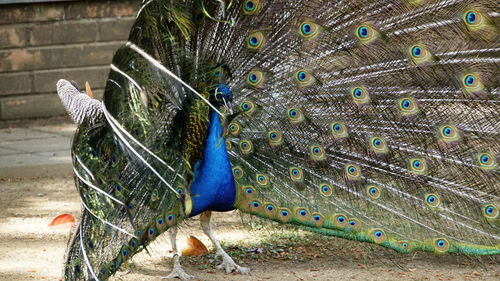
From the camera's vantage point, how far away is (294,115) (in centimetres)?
493

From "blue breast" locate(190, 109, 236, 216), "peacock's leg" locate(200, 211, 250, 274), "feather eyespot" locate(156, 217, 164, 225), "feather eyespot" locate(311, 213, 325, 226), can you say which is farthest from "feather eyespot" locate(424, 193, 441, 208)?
"feather eyespot" locate(156, 217, 164, 225)

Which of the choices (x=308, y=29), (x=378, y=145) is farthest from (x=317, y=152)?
(x=308, y=29)

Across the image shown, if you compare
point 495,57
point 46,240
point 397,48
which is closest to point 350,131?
point 397,48

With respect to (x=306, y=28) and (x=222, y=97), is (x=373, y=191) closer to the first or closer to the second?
(x=306, y=28)

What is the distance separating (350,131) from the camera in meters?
4.98

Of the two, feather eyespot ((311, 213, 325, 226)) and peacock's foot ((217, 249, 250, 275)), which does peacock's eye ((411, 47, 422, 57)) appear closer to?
feather eyespot ((311, 213, 325, 226))

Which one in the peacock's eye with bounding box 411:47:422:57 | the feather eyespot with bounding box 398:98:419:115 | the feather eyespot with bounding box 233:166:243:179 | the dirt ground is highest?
the peacock's eye with bounding box 411:47:422:57

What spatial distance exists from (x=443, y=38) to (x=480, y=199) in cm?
89

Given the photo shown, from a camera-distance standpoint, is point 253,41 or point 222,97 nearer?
point 222,97

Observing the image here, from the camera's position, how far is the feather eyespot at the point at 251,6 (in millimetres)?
4715

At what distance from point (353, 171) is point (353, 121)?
27 centimetres

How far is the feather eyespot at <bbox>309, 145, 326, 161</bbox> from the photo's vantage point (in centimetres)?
498

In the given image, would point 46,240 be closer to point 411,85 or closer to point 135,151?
point 135,151

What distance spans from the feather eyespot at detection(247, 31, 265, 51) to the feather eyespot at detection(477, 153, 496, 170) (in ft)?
4.34
